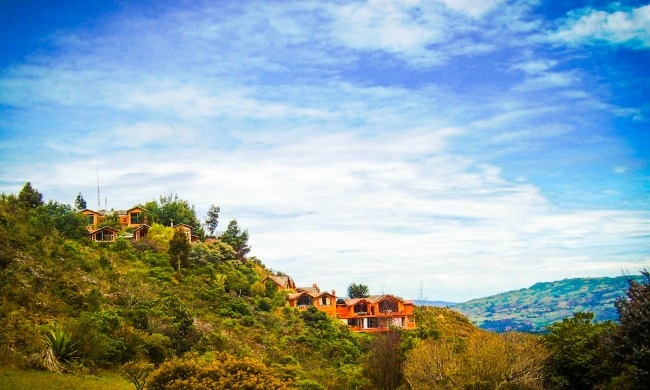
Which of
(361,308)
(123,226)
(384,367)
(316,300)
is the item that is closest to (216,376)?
(384,367)

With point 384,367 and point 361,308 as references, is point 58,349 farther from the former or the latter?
point 361,308

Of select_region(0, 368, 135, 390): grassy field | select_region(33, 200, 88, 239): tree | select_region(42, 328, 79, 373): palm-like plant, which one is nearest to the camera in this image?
select_region(0, 368, 135, 390): grassy field

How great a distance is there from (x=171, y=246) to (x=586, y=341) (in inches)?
1495

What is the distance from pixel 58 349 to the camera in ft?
75.8

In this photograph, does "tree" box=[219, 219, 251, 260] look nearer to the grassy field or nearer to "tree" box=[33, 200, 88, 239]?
"tree" box=[33, 200, 88, 239]

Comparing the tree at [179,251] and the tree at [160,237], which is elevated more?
the tree at [160,237]

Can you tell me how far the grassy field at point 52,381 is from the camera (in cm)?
1892

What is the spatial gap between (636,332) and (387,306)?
41.1 meters

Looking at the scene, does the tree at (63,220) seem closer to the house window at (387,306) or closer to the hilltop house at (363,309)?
the hilltop house at (363,309)

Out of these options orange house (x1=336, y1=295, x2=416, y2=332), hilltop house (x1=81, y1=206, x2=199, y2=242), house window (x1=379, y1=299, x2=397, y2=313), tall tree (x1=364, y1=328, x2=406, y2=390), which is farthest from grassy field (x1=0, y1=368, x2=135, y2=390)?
house window (x1=379, y1=299, x2=397, y2=313)

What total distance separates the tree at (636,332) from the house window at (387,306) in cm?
3908

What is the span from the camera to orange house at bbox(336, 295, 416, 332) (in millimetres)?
60594

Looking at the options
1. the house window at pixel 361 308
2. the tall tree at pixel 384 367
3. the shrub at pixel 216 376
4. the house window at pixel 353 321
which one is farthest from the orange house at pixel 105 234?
the shrub at pixel 216 376

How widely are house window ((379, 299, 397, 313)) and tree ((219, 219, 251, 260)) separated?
19.1 meters
